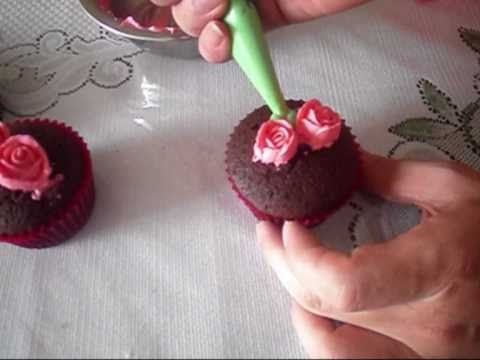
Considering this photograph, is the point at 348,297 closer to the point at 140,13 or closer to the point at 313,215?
the point at 313,215

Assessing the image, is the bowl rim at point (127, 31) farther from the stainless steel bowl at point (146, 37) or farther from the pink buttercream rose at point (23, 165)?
the pink buttercream rose at point (23, 165)

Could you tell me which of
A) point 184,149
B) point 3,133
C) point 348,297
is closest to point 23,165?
point 3,133

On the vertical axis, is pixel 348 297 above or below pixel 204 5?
below

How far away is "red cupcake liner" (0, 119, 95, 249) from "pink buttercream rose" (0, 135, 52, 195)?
0.03 meters

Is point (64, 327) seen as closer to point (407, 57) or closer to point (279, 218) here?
point (279, 218)

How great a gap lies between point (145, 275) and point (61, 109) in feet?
0.74

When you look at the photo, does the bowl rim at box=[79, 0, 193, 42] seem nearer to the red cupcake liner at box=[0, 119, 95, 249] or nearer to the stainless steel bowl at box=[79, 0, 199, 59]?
the stainless steel bowl at box=[79, 0, 199, 59]

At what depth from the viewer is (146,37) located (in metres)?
0.66

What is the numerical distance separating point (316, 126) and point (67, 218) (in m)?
0.24

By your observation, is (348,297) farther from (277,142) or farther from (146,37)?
(146,37)

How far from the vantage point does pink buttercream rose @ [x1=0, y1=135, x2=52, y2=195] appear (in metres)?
0.52

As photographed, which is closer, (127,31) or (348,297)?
(348,297)

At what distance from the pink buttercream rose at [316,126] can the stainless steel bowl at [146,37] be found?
0.18m

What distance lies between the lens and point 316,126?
535 mm
